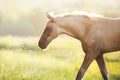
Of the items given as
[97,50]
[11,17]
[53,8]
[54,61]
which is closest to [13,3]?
[11,17]

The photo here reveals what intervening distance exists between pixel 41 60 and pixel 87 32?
57cm

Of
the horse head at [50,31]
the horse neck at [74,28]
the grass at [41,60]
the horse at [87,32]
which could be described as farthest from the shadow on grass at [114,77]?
the horse head at [50,31]

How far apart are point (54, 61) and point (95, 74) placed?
1.25 feet

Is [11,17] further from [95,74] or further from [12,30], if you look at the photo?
[95,74]

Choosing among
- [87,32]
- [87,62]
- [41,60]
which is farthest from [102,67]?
[41,60]

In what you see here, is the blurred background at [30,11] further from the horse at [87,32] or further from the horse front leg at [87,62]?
the horse front leg at [87,62]

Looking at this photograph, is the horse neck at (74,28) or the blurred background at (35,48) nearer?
the horse neck at (74,28)

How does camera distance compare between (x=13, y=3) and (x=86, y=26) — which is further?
(x=13, y=3)

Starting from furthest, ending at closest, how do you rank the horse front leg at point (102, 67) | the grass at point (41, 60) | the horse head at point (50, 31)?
the grass at point (41, 60), the horse front leg at point (102, 67), the horse head at point (50, 31)

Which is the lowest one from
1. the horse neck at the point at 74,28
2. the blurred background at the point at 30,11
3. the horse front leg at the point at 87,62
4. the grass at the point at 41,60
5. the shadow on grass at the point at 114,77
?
the shadow on grass at the point at 114,77

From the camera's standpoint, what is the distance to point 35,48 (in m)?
3.38

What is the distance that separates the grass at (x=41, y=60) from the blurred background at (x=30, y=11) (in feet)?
0.25

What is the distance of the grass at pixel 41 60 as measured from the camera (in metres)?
3.32

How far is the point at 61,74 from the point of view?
341 cm
